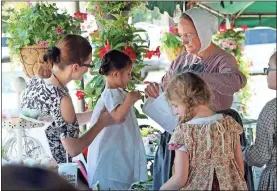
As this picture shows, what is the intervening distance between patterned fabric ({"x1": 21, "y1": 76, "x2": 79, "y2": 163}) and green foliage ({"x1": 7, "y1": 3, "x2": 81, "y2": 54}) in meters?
0.64

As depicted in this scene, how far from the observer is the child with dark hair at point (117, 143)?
2355 millimetres

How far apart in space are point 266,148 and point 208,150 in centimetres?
25

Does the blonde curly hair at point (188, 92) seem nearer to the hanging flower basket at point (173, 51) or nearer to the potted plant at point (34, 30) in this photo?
the potted plant at point (34, 30)

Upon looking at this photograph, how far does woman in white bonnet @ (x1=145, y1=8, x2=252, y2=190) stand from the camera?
2.37m

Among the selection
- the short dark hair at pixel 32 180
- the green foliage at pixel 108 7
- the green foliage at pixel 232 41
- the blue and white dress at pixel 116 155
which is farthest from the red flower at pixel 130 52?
the green foliage at pixel 232 41

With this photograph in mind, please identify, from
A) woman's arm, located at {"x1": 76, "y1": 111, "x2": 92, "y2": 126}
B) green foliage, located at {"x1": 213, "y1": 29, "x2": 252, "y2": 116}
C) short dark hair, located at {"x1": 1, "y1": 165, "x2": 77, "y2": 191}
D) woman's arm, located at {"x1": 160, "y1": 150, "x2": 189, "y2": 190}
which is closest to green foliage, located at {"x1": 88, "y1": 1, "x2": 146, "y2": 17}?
woman's arm, located at {"x1": 76, "y1": 111, "x2": 92, "y2": 126}

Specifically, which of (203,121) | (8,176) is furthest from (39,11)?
(8,176)

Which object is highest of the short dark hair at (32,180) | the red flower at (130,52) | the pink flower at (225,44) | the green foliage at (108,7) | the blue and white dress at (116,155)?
the green foliage at (108,7)

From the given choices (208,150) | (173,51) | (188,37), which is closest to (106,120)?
(208,150)

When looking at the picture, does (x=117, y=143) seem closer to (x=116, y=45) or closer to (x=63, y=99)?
(x=63, y=99)

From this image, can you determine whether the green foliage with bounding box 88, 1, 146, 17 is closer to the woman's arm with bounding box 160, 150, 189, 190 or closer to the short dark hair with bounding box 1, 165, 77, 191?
the woman's arm with bounding box 160, 150, 189, 190

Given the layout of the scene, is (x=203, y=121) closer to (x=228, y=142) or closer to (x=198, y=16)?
(x=228, y=142)

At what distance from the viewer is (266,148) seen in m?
2.04

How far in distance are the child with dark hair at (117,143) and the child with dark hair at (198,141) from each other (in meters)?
0.37
